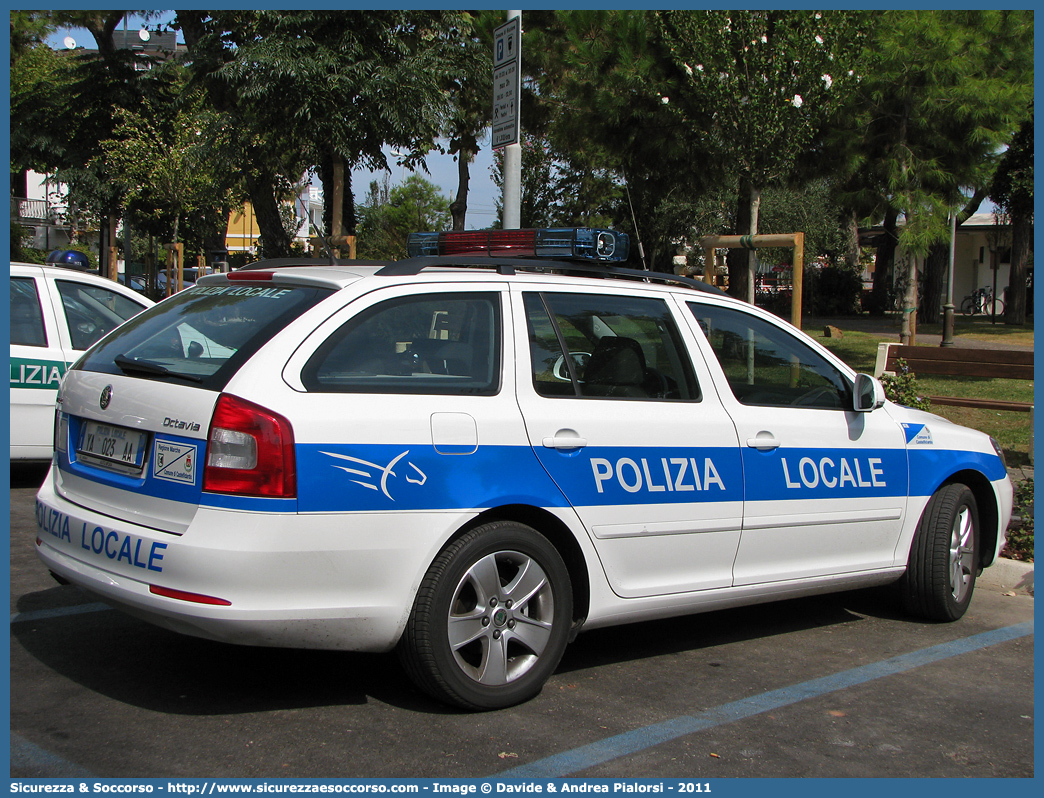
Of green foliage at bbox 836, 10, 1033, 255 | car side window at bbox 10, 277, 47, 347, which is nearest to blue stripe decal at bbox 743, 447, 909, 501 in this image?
car side window at bbox 10, 277, 47, 347

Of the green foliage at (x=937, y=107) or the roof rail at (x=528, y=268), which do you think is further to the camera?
the green foliage at (x=937, y=107)

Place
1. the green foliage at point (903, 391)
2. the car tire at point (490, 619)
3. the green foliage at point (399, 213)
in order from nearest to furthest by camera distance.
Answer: the car tire at point (490, 619) → the green foliage at point (903, 391) → the green foliage at point (399, 213)

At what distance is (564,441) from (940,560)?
8.08 feet

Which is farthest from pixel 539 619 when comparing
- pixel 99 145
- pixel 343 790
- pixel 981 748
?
pixel 99 145

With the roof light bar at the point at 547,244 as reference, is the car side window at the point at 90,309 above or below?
below

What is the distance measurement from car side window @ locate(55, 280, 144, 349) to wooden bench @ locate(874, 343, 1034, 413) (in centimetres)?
764

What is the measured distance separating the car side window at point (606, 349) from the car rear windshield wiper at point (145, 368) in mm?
1331

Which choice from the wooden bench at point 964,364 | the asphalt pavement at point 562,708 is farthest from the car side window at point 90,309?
the wooden bench at point 964,364

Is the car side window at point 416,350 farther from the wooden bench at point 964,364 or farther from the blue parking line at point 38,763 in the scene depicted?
the wooden bench at point 964,364

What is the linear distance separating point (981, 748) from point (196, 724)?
2.87 m

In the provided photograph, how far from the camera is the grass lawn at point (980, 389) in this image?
35.3 ft

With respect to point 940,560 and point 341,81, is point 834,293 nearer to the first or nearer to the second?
point 341,81

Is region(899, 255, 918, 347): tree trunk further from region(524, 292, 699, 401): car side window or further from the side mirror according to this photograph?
region(524, 292, 699, 401): car side window

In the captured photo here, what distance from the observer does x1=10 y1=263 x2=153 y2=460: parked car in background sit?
7887 mm
